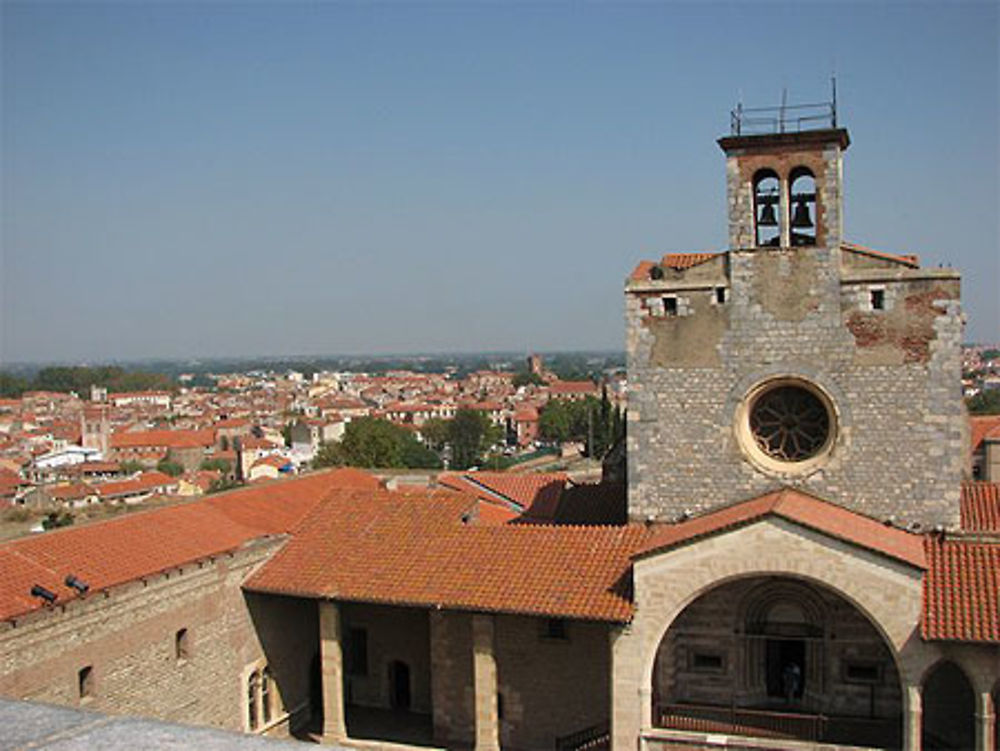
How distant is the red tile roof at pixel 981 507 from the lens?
68.7 feet

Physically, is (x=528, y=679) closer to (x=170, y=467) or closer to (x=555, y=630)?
(x=555, y=630)

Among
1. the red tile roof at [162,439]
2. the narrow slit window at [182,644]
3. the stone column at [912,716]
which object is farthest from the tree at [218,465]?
the stone column at [912,716]

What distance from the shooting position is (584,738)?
20031 mm

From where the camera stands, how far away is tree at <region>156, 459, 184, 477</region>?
106125mm

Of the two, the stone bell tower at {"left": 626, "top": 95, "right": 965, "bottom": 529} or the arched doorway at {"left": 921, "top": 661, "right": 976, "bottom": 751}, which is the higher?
the stone bell tower at {"left": 626, "top": 95, "right": 965, "bottom": 529}

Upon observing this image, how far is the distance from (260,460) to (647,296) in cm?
6890

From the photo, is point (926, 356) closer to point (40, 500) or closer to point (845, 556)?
point (845, 556)

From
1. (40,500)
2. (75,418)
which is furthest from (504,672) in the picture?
(75,418)

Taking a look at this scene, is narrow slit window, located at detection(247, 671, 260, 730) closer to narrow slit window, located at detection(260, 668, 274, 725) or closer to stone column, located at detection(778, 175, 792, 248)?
narrow slit window, located at detection(260, 668, 274, 725)

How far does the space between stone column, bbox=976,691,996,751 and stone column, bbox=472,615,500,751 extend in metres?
8.82

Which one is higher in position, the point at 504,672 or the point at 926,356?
the point at 926,356

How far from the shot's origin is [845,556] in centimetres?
1742

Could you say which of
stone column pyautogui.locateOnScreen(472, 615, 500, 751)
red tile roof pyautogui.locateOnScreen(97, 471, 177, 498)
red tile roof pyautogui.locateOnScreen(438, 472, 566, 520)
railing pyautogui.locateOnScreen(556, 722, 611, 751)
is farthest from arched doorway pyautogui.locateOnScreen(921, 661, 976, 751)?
red tile roof pyautogui.locateOnScreen(97, 471, 177, 498)

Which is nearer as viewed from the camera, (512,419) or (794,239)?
(794,239)
